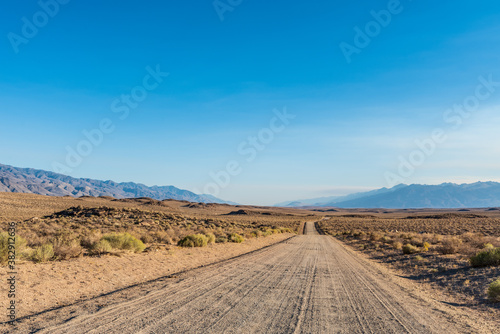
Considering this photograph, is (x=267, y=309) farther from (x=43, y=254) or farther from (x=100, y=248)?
(x=100, y=248)

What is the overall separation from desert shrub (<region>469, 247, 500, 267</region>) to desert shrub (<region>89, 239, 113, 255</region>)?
17080mm

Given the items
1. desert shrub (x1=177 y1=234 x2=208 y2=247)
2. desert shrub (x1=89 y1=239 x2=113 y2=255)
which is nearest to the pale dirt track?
desert shrub (x1=89 y1=239 x2=113 y2=255)

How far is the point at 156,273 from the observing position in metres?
12.2

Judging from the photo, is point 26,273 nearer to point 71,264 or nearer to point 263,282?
point 71,264

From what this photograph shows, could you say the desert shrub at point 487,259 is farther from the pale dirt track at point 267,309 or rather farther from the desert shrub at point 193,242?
the desert shrub at point 193,242

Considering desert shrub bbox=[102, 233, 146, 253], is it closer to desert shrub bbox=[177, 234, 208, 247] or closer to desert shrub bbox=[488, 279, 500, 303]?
desert shrub bbox=[177, 234, 208, 247]

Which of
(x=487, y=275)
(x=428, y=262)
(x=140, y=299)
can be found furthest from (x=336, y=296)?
(x=428, y=262)

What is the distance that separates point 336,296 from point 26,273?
9.75 m

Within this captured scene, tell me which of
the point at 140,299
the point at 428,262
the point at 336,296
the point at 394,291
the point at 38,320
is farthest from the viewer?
the point at 428,262

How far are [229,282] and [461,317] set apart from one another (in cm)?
684

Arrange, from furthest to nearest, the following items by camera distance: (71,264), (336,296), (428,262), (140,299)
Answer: (428,262) → (71,264) → (336,296) → (140,299)

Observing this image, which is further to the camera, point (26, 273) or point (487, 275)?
point (487, 275)

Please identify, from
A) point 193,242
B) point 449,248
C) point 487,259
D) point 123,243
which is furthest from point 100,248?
point 449,248

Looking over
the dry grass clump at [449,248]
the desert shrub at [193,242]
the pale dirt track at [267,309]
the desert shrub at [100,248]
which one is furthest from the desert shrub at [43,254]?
the dry grass clump at [449,248]
